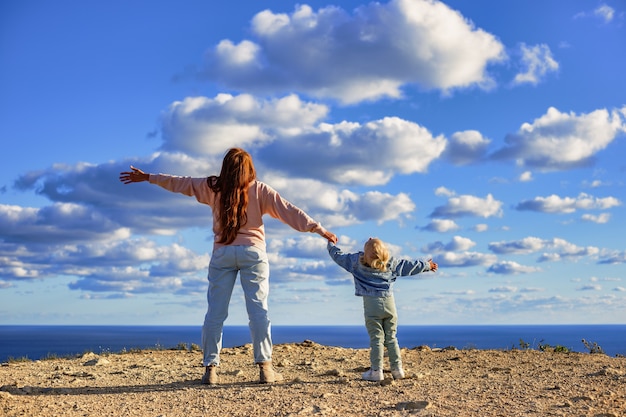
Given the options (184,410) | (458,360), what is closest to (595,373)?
(458,360)

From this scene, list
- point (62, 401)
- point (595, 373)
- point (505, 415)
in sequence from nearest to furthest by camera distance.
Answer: point (505, 415) → point (62, 401) → point (595, 373)

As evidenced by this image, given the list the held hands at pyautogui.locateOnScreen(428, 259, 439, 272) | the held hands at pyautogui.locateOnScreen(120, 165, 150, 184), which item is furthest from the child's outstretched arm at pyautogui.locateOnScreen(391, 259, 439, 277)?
the held hands at pyautogui.locateOnScreen(120, 165, 150, 184)

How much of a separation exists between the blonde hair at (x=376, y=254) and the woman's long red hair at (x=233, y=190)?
4.65ft

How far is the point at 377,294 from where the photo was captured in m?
7.31

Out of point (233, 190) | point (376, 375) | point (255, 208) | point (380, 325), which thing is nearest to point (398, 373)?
point (376, 375)

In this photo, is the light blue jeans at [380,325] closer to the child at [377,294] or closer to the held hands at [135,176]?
the child at [377,294]

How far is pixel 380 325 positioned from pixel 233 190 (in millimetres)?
2272

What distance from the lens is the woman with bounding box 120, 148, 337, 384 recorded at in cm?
720

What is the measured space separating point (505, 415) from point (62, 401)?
431cm

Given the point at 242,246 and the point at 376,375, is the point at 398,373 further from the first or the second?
the point at 242,246

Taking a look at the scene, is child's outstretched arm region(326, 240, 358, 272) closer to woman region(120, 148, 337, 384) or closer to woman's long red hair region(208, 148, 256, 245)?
woman region(120, 148, 337, 384)

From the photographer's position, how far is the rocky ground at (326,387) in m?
5.77

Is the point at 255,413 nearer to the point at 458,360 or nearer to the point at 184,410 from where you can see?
the point at 184,410

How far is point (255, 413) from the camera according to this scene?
565 cm
